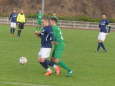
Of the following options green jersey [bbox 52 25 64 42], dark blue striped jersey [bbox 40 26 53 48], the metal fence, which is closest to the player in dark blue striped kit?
dark blue striped jersey [bbox 40 26 53 48]

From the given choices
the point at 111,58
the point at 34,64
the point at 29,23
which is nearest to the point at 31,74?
the point at 34,64

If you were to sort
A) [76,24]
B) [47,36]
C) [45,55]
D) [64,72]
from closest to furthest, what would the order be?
[45,55]
[47,36]
[64,72]
[76,24]

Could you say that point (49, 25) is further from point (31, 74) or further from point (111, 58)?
point (111, 58)

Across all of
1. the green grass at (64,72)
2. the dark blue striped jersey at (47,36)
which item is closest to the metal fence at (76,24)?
the green grass at (64,72)

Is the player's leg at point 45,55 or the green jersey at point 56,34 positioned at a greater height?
the green jersey at point 56,34

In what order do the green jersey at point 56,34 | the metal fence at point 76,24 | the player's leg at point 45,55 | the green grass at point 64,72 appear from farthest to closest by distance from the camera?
the metal fence at point 76,24
the green jersey at point 56,34
the player's leg at point 45,55
the green grass at point 64,72

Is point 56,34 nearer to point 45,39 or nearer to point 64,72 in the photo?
point 45,39

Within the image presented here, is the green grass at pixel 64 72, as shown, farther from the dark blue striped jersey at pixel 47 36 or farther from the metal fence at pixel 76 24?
the metal fence at pixel 76 24

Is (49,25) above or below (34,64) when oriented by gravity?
above

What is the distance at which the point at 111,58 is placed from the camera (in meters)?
17.8

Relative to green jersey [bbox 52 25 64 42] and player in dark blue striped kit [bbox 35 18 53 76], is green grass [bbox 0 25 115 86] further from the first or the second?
green jersey [bbox 52 25 64 42]

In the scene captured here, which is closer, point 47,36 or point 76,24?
point 47,36

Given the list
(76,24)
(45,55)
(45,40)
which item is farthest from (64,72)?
(76,24)

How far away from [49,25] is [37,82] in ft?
5.93
